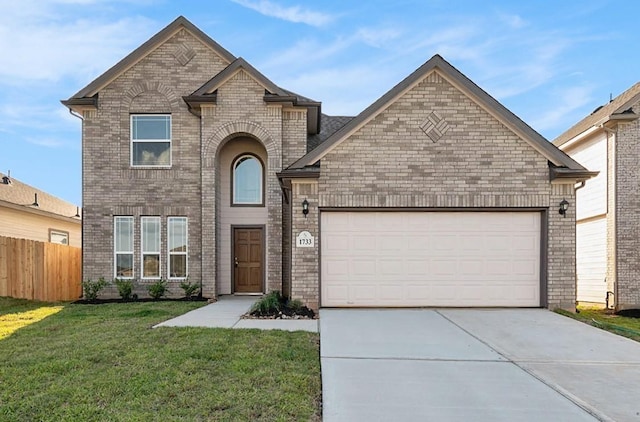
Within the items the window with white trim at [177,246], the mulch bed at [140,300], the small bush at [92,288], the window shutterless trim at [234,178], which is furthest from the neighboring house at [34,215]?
the window shutterless trim at [234,178]

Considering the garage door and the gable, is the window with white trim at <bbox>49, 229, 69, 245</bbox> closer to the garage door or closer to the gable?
the garage door

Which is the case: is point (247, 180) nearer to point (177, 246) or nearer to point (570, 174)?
point (177, 246)

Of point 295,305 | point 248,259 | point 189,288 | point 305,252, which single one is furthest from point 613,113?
point 189,288

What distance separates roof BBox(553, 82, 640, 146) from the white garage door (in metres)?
3.06

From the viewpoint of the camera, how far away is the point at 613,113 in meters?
12.6

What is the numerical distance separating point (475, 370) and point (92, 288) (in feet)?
35.9

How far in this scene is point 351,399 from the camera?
444 cm

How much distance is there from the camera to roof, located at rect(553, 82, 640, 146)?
41.2 ft

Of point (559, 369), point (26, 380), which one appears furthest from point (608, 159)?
point (26, 380)

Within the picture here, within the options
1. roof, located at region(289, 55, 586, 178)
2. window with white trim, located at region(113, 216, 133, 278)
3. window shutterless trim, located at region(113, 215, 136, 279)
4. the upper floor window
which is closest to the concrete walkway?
roof, located at region(289, 55, 586, 178)

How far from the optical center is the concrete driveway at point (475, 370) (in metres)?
4.25

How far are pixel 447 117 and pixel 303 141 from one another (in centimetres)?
449

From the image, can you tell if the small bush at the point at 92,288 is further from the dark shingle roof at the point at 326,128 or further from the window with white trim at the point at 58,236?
the window with white trim at the point at 58,236

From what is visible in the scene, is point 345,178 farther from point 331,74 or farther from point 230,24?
point 331,74
